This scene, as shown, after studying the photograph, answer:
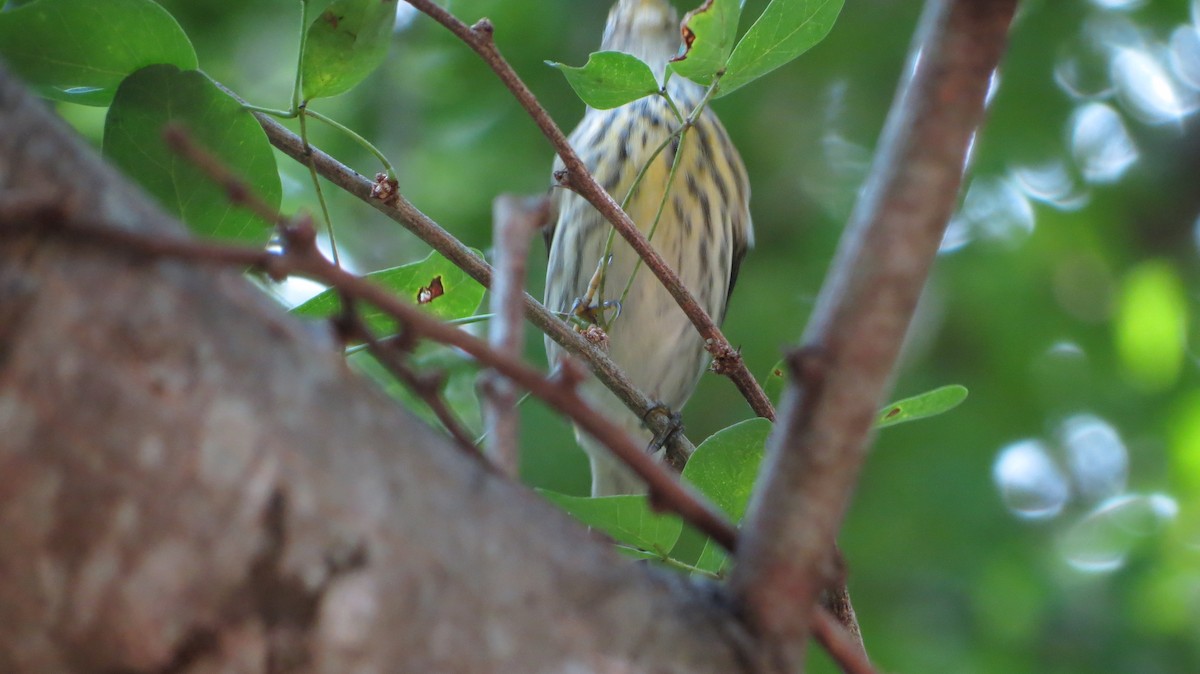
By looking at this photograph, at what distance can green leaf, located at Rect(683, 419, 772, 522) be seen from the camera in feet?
3.11

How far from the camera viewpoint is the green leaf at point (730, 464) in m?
0.95

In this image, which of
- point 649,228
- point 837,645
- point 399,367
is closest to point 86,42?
point 399,367

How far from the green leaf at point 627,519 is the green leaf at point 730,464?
0.05 meters

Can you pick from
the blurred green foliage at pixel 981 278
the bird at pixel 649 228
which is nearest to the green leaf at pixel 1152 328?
the blurred green foliage at pixel 981 278

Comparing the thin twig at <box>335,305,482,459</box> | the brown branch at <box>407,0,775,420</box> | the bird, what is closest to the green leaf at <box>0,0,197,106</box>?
the brown branch at <box>407,0,775,420</box>

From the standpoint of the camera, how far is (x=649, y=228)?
241 cm

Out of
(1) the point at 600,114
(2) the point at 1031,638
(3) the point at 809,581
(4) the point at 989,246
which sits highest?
(3) the point at 809,581

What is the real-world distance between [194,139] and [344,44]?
0.19 m

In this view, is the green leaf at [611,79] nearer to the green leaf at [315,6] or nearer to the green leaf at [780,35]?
the green leaf at [780,35]

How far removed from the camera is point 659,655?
537mm

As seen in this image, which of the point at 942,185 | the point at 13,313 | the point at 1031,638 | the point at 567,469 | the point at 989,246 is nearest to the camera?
the point at 13,313

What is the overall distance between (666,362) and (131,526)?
93.9 inches

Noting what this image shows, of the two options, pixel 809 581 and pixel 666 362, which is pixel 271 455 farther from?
pixel 666 362

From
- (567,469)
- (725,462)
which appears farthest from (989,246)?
(725,462)
